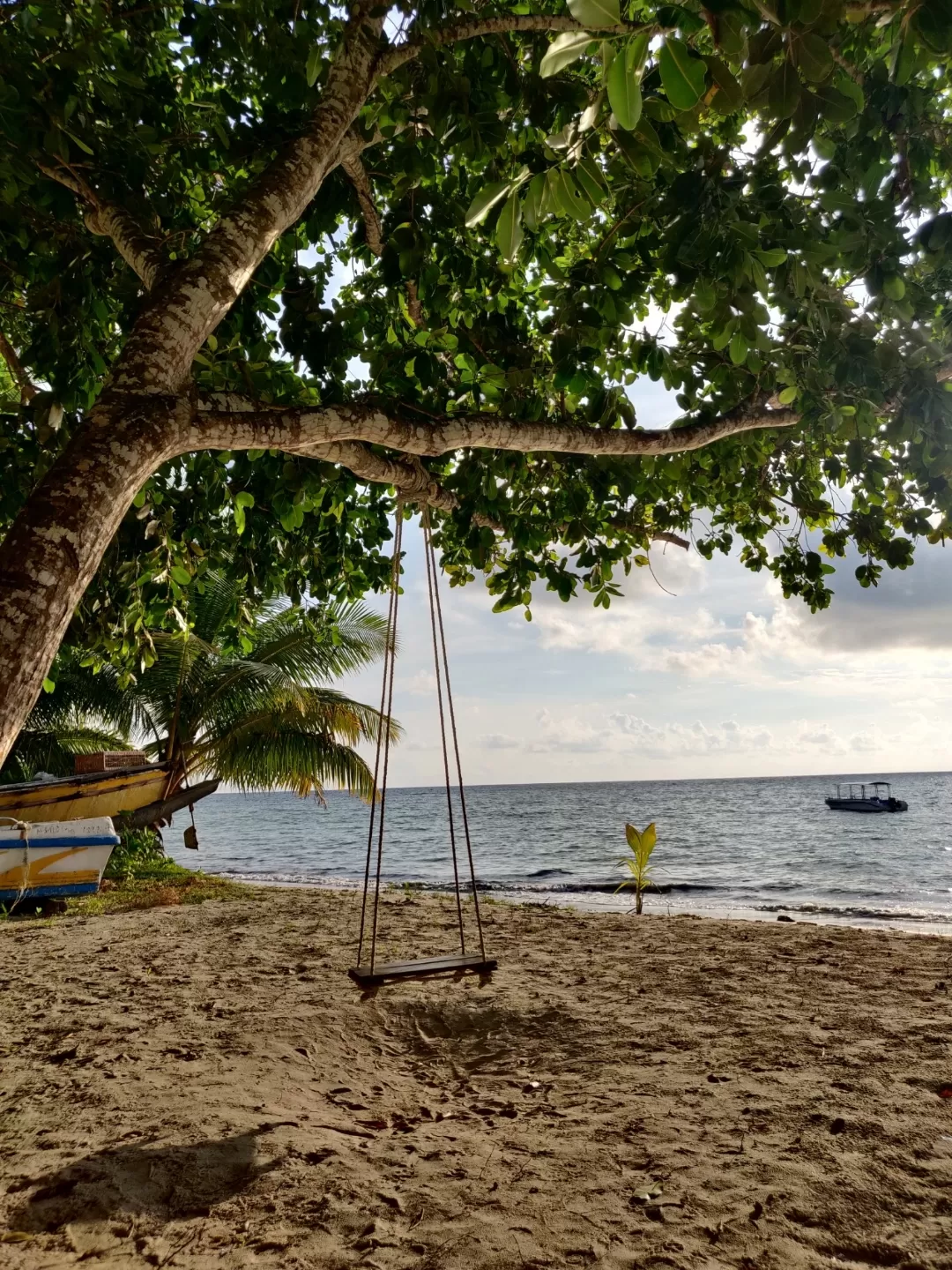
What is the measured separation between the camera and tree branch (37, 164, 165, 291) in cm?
341

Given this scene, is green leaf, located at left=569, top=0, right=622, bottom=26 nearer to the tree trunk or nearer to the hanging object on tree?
the tree trunk

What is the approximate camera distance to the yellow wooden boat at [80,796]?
10.1m

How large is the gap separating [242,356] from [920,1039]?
16.9 ft

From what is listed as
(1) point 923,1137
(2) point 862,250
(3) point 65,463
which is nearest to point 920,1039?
(1) point 923,1137

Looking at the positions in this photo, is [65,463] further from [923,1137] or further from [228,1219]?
[923,1137]

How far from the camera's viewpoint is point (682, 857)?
30.3 metres

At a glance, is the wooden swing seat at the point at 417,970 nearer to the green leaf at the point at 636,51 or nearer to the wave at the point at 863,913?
the green leaf at the point at 636,51

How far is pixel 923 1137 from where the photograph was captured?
3.10 metres

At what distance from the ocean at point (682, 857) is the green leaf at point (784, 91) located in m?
14.6

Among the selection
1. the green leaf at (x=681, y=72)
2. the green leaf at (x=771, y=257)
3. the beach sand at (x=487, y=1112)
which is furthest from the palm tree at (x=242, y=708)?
the green leaf at (x=681, y=72)

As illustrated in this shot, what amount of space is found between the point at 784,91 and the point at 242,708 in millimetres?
12667

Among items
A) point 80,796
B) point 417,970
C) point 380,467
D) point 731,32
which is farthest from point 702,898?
point 731,32

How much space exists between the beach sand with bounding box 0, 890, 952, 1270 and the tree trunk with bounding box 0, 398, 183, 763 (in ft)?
5.82

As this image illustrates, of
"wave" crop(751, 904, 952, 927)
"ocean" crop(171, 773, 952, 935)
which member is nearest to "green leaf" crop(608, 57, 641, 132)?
"ocean" crop(171, 773, 952, 935)
